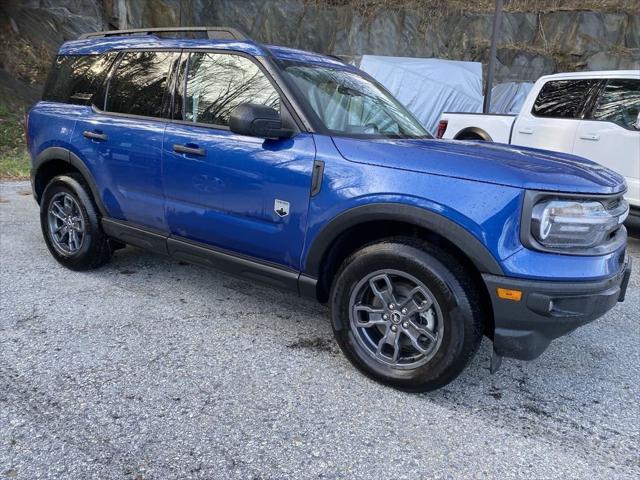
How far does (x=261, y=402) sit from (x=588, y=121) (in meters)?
5.39

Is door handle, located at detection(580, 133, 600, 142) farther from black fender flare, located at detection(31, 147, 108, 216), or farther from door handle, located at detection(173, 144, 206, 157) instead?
black fender flare, located at detection(31, 147, 108, 216)

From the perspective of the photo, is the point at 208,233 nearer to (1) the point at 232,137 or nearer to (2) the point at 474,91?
(1) the point at 232,137

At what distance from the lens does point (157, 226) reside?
12.2 ft

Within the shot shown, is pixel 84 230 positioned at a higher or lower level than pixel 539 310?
lower

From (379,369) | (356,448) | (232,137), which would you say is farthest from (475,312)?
(232,137)

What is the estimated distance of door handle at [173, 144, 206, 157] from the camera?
328 centimetres

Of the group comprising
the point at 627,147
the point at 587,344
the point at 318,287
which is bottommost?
the point at 587,344

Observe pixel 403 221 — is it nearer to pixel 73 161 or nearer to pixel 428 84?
pixel 73 161

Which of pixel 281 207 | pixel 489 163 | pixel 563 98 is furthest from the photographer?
pixel 563 98

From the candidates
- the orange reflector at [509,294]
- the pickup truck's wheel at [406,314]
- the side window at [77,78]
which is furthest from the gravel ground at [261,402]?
the side window at [77,78]

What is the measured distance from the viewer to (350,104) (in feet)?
11.2

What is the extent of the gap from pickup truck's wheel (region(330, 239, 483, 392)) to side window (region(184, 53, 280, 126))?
117 cm

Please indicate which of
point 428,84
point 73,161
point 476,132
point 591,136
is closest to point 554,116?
point 591,136

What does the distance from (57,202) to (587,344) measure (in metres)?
4.32
